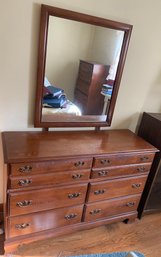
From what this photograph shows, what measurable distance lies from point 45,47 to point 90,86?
1.62 ft

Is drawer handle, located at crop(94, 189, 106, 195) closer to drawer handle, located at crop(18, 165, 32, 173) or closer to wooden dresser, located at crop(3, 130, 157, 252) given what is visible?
wooden dresser, located at crop(3, 130, 157, 252)

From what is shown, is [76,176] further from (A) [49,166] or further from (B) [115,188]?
(B) [115,188]

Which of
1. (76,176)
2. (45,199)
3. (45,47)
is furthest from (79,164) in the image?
(45,47)

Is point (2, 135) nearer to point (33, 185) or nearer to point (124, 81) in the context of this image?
point (33, 185)

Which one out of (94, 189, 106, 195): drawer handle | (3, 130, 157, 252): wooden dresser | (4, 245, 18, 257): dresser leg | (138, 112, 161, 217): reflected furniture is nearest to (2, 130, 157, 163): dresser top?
(3, 130, 157, 252): wooden dresser

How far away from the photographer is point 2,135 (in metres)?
1.58

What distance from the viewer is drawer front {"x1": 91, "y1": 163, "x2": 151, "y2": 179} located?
165 cm

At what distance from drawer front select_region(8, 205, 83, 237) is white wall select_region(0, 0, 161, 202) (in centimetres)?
43

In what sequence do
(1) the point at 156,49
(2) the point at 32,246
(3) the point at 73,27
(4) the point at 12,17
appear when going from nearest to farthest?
1. (4) the point at 12,17
2. (3) the point at 73,27
3. (2) the point at 32,246
4. (1) the point at 156,49

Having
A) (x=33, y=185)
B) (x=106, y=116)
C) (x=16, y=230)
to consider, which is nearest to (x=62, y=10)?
(x=106, y=116)

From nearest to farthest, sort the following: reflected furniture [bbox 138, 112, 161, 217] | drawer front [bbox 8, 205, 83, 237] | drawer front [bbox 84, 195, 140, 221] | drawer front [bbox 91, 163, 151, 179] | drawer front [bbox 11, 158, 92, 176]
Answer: drawer front [bbox 11, 158, 92, 176] → drawer front [bbox 8, 205, 83, 237] → drawer front [bbox 91, 163, 151, 179] → drawer front [bbox 84, 195, 140, 221] → reflected furniture [bbox 138, 112, 161, 217]

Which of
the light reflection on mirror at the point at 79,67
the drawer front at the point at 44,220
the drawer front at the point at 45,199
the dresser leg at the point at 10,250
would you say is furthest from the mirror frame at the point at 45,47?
the dresser leg at the point at 10,250

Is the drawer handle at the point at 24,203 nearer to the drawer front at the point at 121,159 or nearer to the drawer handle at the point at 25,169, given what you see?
the drawer handle at the point at 25,169

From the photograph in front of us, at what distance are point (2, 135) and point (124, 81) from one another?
1.17m
